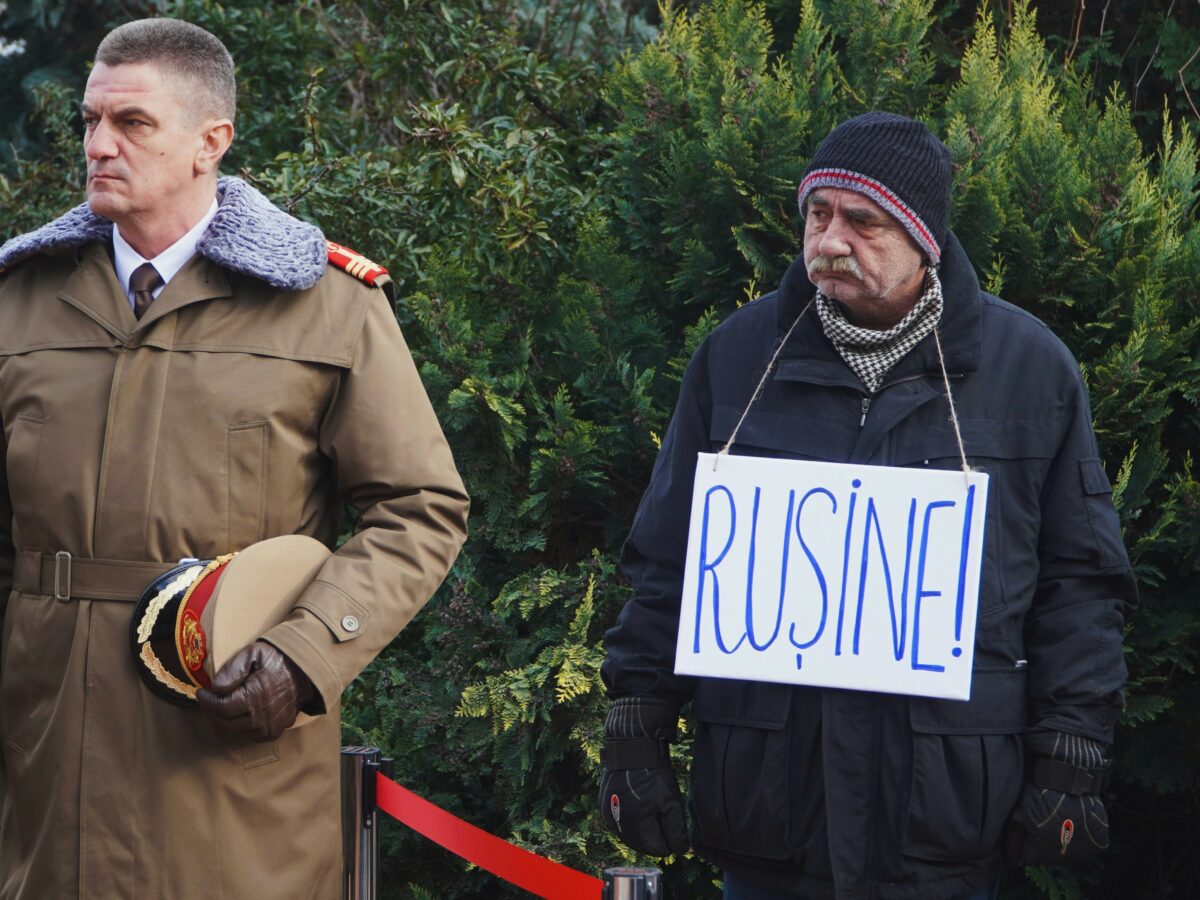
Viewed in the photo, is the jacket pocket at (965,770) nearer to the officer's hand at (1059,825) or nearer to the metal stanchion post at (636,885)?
the officer's hand at (1059,825)

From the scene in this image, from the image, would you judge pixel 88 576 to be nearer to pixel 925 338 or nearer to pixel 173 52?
pixel 173 52

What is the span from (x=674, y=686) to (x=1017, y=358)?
0.87 meters

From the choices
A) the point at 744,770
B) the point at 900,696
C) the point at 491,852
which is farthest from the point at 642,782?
the point at 900,696

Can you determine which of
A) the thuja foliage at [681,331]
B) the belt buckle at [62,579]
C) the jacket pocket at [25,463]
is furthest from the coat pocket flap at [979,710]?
the jacket pocket at [25,463]

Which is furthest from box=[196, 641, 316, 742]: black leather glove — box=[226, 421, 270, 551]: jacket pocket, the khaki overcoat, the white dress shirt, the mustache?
the mustache

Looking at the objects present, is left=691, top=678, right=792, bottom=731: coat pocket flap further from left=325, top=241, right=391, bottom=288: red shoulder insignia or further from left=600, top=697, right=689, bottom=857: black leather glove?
left=325, top=241, right=391, bottom=288: red shoulder insignia

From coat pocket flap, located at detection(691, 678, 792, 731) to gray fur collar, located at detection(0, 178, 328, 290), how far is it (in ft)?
3.66

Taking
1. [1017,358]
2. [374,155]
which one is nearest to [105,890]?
[1017,358]

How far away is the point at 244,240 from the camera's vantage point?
2.96 metres

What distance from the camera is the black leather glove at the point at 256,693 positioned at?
2643mm

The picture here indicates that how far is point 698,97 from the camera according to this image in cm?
432

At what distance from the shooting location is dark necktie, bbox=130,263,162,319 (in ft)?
9.80

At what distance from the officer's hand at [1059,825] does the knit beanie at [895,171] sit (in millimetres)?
955

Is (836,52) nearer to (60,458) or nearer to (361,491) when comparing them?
(361,491)
